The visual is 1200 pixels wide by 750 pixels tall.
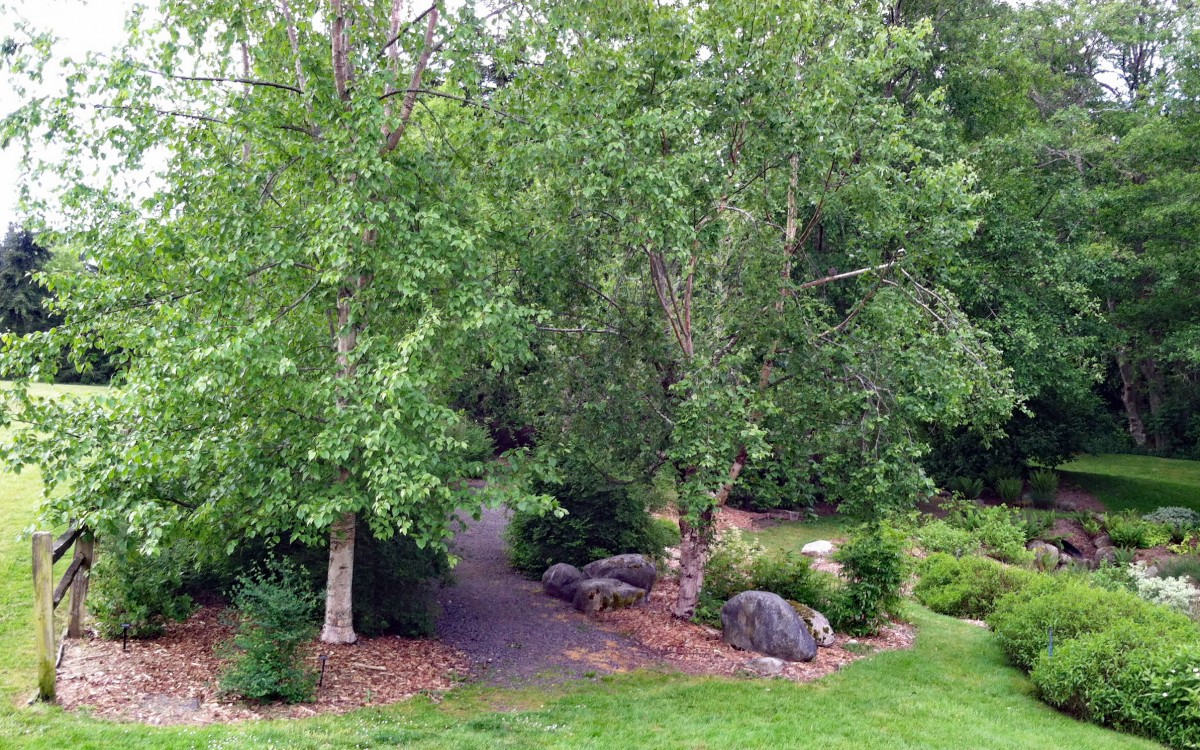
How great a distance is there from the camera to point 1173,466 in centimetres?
2736

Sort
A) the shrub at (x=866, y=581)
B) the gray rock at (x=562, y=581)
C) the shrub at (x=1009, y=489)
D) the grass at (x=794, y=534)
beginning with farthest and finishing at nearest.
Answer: the shrub at (x=1009, y=489) < the grass at (x=794, y=534) < the gray rock at (x=562, y=581) < the shrub at (x=866, y=581)

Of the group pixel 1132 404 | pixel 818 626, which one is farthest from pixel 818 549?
pixel 1132 404

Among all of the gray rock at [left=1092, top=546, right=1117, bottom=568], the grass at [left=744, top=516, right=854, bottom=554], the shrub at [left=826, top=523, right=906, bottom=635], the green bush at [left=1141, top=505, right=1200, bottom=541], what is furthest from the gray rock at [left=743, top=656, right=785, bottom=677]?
the green bush at [left=1141, top=505, right=1200, bottom=541]

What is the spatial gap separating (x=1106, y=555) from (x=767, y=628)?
473 inches

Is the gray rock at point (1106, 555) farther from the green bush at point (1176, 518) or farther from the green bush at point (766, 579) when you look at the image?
the green bush at point (766, 579)

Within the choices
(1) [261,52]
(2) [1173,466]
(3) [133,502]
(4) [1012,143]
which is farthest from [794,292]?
(2) [1173,466]

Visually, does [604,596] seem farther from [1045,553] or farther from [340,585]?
[1045,553]

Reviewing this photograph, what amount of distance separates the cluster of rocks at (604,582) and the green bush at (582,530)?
321mm

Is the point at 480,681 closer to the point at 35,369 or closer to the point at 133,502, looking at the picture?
the point at 133,502

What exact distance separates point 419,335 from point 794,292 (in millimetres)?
5998

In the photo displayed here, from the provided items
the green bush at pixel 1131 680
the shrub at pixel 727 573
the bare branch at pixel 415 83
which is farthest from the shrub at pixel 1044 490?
the bare branch at pixel 415 83

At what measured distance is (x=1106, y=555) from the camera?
1873 cm

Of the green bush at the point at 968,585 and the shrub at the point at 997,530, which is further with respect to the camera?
the shrub at the point at 997,530

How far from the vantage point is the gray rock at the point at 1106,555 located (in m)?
18.3
